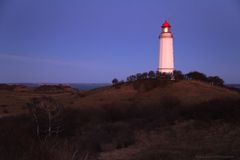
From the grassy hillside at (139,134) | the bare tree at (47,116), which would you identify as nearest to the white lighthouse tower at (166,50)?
the grassy hillside at (139,134)

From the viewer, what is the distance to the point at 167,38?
119 ft

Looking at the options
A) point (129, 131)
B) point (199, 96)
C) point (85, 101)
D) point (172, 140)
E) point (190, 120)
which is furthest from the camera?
point (85, 101)

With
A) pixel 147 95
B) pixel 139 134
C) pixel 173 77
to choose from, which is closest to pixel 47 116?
pixel 139 134

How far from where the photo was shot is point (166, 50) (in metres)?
35.9

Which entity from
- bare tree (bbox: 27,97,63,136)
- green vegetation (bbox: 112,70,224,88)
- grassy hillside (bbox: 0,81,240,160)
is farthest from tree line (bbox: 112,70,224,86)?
bare tree (bbox: 27,97,63,136)

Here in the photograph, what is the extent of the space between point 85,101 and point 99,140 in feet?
45.7

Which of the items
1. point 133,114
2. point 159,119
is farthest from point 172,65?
point 159,119

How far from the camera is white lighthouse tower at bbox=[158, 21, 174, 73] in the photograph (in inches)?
1415

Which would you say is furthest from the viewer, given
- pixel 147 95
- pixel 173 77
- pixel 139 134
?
pixel 173 77

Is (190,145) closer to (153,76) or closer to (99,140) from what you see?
(99,140)

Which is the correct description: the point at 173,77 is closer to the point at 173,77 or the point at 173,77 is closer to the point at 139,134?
the point at 173,77

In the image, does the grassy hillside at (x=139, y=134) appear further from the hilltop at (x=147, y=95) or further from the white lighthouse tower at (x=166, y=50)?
the white lighthouse tower at (x=166, y=50)

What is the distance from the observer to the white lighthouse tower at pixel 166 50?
118ft

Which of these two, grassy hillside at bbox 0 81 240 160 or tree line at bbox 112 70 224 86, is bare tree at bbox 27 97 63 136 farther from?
tree line at bbox 112 70 224 86
